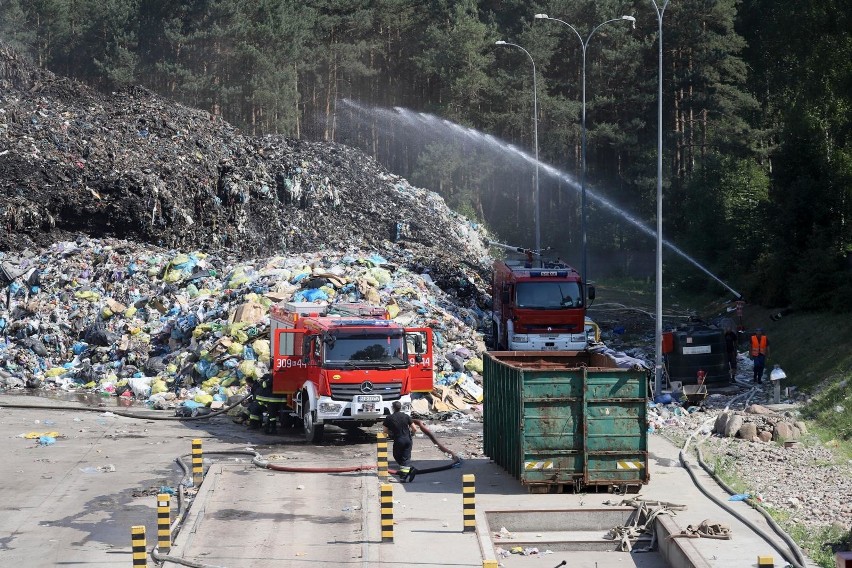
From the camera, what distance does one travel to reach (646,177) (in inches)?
2616

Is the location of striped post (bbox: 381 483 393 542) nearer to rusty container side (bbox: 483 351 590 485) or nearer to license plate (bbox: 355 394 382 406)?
rusty container side (bbox: 483 351 590 485)

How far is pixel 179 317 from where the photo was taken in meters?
30.5

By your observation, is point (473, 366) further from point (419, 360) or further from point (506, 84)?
point (506, 84)

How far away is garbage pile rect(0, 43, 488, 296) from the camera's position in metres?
40.0

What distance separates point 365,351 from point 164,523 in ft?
27.9

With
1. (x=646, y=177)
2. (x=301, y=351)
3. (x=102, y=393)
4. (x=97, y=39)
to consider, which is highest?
(x=97, y=39)

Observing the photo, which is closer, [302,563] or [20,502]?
[302,563]

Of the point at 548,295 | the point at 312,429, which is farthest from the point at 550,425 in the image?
the point at 548,295

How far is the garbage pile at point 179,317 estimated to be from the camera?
88.4 feet

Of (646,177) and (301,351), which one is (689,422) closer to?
(301,351)

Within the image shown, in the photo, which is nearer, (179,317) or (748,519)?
(748,519)

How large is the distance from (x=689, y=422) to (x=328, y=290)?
34.1ft

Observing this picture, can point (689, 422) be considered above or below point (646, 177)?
below

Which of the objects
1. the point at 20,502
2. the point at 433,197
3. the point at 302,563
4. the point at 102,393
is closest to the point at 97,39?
the point at 433,197
